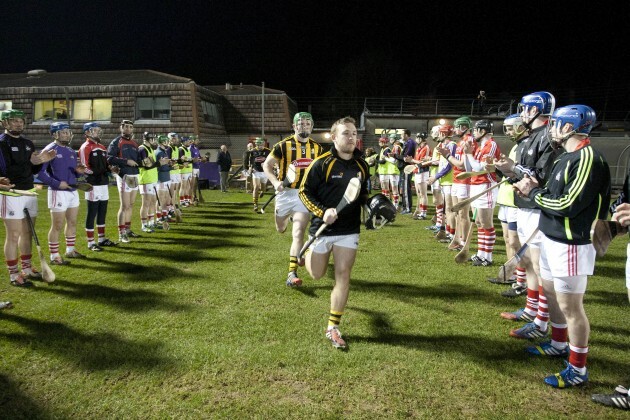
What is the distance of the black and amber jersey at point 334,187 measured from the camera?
4398 millimetres

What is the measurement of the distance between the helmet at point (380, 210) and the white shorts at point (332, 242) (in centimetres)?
31

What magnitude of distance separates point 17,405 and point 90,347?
40.1 inches

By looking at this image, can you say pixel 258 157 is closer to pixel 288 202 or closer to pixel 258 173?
pixel 258 173

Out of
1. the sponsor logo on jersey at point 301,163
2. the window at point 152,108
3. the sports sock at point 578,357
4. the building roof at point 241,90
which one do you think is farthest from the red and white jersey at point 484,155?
the building roof at point 241,90

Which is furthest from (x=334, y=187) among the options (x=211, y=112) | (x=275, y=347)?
(x=211, y=112)

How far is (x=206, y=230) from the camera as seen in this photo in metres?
11.4

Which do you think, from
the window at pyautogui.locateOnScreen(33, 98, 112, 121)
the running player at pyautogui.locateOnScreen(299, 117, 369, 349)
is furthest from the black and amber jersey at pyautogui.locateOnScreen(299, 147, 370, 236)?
the window at pyautogui.locateOnScreen(33, 98, 112, 121)

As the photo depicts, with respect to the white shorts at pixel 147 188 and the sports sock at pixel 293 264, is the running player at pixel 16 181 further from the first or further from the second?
the sports sock at pixel 293 264

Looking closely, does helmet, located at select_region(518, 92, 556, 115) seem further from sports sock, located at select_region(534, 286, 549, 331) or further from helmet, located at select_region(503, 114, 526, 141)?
sports sock, located at select_region(534, 286, 549, 331)

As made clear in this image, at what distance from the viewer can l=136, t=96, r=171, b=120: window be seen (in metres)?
28.1

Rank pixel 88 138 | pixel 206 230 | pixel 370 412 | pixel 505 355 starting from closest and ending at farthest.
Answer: pixel 370 412, pixel 505 355, pixel 88 138, pixel 206 230

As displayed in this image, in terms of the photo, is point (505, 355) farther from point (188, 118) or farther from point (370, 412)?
point (188, 118)

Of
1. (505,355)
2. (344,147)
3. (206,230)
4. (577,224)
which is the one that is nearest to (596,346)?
(505,355)

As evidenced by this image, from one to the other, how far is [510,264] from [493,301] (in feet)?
5.11
